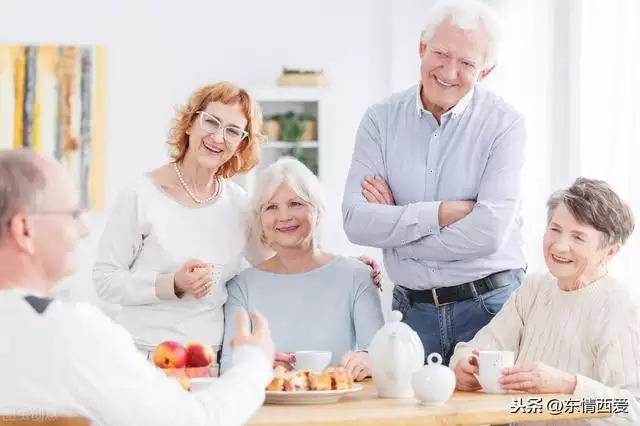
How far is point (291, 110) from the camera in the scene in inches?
219

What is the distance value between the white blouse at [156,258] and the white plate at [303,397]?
700 millimetres

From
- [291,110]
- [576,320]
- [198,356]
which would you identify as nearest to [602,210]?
[576,320]

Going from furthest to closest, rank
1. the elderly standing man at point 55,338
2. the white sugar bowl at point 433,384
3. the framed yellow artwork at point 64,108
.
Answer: the framed yellow artwork at point 64,108 < the white sugar bowl at point 433,384 < the elderly standing man at point 55,338

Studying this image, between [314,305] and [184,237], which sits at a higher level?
[184,237]

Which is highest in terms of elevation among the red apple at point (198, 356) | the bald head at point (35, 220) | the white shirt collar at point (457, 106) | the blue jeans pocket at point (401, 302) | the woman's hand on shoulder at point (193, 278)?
the white shirt collar at point (457, 106)

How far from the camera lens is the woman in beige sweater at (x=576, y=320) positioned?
239cm

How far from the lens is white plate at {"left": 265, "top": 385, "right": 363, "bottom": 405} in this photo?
2270mm

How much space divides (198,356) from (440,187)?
0.96 metres

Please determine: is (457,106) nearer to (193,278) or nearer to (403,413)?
(193,278)

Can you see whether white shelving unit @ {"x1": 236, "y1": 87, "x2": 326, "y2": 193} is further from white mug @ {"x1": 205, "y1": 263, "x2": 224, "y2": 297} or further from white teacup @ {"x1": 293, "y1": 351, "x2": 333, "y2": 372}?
white teacup @ {"x1": 293, "y1": 351, "x2": 333, "y2": 372}

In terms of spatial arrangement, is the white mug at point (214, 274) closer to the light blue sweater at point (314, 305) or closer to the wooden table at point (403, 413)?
the light blue sweater at point (314, 305)

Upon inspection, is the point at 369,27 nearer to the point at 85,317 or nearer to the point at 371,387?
the point at 371,387

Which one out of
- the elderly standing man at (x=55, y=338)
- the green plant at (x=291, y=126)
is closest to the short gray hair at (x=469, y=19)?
the elderly standing man at (x=55, y=338)

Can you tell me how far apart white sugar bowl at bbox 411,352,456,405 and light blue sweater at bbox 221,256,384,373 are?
689 millimetres
